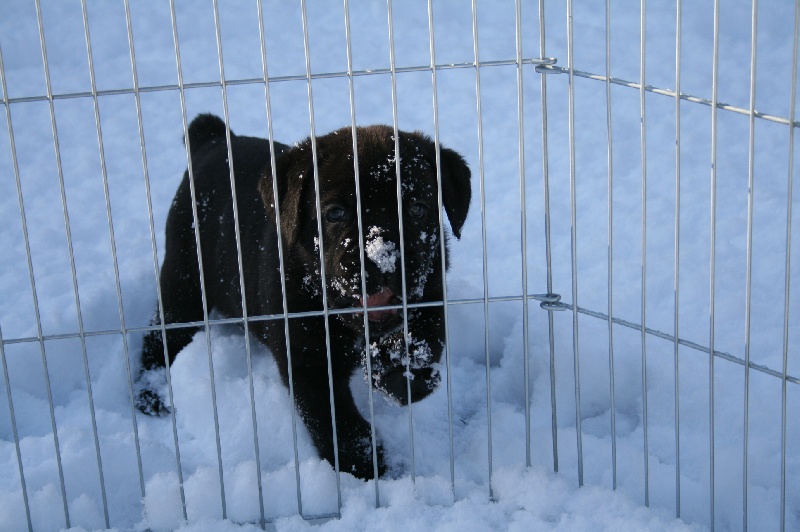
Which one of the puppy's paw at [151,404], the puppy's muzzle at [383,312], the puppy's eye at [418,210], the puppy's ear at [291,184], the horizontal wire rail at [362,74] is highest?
the horizontal wire rail at [362,74]

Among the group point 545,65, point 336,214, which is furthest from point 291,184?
point 545,65

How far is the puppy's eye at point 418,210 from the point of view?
2.59m

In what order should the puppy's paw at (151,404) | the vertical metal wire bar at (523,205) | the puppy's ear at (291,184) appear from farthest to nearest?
the puppy's paw at (151,404) → the puppy's ear at (291,184) → the vertical metal wire bar at (523,205)

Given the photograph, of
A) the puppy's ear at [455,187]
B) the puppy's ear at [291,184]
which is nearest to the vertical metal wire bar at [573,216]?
the puppy's ear at [455,187]

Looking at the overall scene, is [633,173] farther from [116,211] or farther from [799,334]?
[116,211]

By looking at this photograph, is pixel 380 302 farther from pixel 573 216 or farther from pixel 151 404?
pixel 151 404

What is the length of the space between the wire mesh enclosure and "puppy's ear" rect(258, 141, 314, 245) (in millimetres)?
49

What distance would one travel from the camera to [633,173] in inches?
169

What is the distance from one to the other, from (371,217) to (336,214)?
0.11 meters

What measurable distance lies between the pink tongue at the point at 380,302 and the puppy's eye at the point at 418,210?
24 cm

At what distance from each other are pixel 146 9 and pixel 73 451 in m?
4.18

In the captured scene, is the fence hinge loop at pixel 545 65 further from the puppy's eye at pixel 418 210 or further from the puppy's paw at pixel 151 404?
the puppy's paw at pixel 151 404

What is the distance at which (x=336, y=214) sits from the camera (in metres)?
2.60

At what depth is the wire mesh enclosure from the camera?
2322 millimetres
